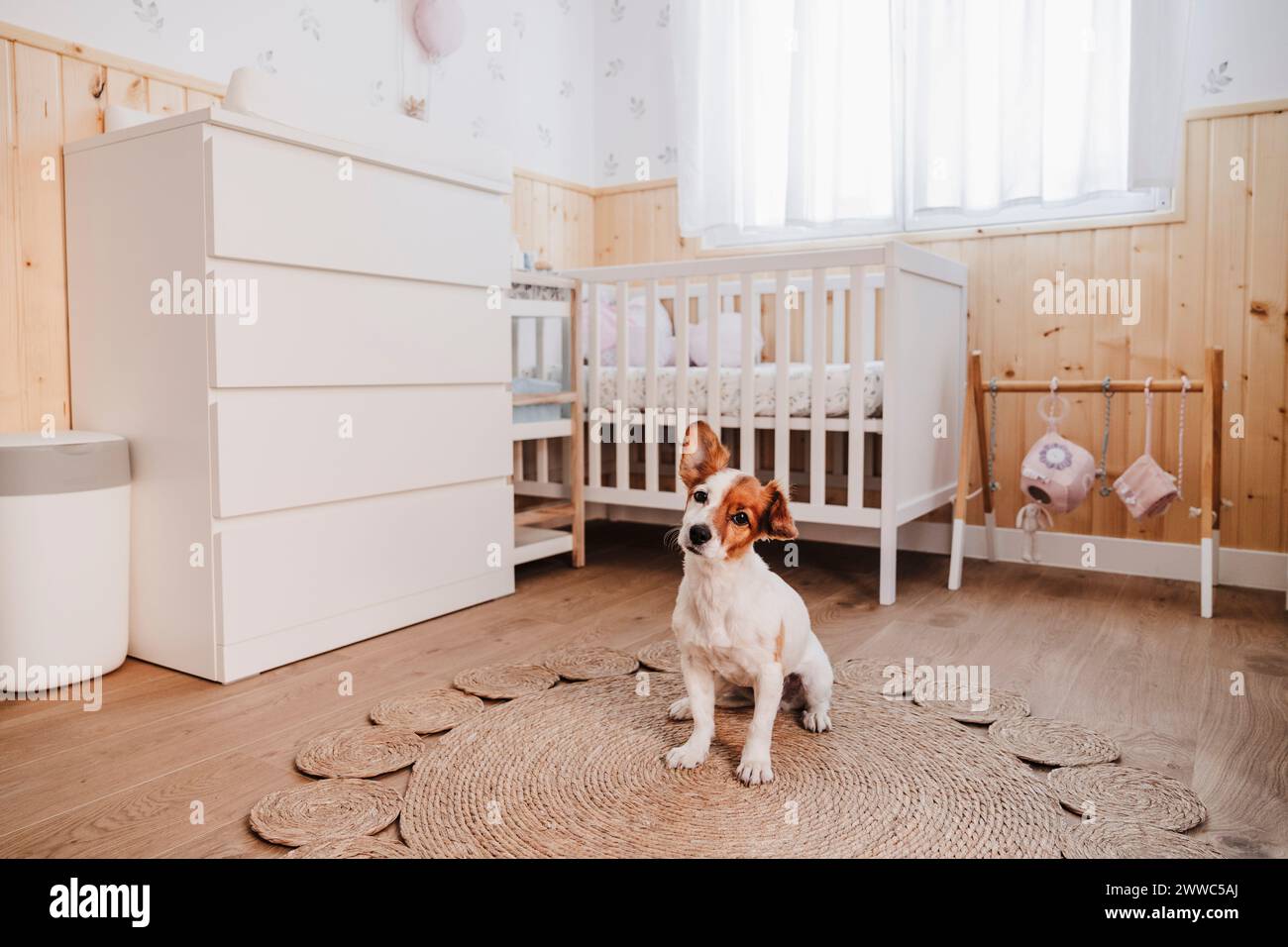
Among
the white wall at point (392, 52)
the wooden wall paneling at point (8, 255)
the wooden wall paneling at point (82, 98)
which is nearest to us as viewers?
the wooden wall paneling at point (8, 255)

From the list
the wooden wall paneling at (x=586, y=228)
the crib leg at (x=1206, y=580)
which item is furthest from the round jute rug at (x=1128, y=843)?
the wooden wall paneling at (x=586, y=228)

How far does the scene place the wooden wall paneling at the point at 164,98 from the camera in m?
2.14

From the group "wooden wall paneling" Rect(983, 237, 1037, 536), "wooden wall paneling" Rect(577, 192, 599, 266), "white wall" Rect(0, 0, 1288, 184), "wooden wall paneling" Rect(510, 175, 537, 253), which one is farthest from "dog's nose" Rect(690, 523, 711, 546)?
"wooden wall paneling" Rect(577, 192, 599, 266)

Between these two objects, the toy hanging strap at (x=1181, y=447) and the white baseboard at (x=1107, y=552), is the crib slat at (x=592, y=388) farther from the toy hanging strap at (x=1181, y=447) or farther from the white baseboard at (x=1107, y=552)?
the toy hanging strap at (x=1181, y=447)

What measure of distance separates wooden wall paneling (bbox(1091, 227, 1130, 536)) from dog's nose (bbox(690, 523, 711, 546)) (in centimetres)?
187

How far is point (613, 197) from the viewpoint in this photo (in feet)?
11.9

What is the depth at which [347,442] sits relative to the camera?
196 cm

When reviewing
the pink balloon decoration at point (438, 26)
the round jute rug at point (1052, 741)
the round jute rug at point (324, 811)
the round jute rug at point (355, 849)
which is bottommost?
the round jute rug at point (355, 849)

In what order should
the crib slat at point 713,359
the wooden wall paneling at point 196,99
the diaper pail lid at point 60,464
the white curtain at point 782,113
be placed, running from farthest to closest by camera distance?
1. the white curtain at point 782,113
2. the crib slat at point 713,359
3. the wooden wall paneling at point 196,99
4. the diaper pail lid at point 60,464

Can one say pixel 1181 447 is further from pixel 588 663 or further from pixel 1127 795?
pixel 588 663

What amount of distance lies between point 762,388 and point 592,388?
0.53 m

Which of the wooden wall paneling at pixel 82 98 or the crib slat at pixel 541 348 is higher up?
the wooden wall paneling at pixel 82 98

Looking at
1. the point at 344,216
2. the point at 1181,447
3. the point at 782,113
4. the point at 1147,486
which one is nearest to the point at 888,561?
the point at 1147,486
